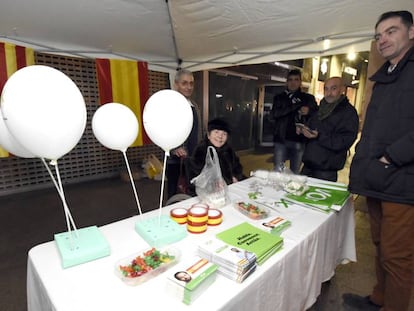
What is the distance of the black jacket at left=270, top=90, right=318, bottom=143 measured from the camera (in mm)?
2541

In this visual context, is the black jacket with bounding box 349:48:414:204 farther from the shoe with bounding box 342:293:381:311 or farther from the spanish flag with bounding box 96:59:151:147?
the spanish flag with bounding box 96:59:151:147

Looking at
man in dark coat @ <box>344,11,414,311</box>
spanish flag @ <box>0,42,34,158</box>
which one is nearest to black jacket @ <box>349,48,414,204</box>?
man in dark coat @ <box>344,11,414,311</box>

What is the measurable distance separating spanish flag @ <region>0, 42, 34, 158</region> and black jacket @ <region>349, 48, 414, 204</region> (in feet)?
10.2

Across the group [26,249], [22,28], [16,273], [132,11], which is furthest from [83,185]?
[132,11]

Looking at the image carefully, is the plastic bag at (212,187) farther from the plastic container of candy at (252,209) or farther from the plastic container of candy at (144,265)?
the plastic container of candy at (144,265)

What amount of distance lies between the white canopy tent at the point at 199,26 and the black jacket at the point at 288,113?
0.44 meters

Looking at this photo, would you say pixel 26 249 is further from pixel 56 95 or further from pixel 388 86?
pixel 388 86

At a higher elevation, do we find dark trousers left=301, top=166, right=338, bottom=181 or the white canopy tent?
the white canopy tent

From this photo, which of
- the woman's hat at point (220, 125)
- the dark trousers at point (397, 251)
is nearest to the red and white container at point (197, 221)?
the woman's hat at point (220, 125)

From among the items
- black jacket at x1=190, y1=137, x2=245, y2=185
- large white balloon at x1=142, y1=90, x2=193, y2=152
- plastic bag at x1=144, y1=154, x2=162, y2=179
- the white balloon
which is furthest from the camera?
plastic bag at x1=144, y1=154, x2=162, y2=179

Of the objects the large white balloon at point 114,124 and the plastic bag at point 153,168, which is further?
the plastic bag at point 153,168

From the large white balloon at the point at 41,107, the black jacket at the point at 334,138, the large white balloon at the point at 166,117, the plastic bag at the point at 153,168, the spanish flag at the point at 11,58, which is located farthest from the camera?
Answer: the plastic bag at the point at 153,168

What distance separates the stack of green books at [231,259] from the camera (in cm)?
73

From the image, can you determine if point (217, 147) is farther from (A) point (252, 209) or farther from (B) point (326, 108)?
(B) point (326, 108)
